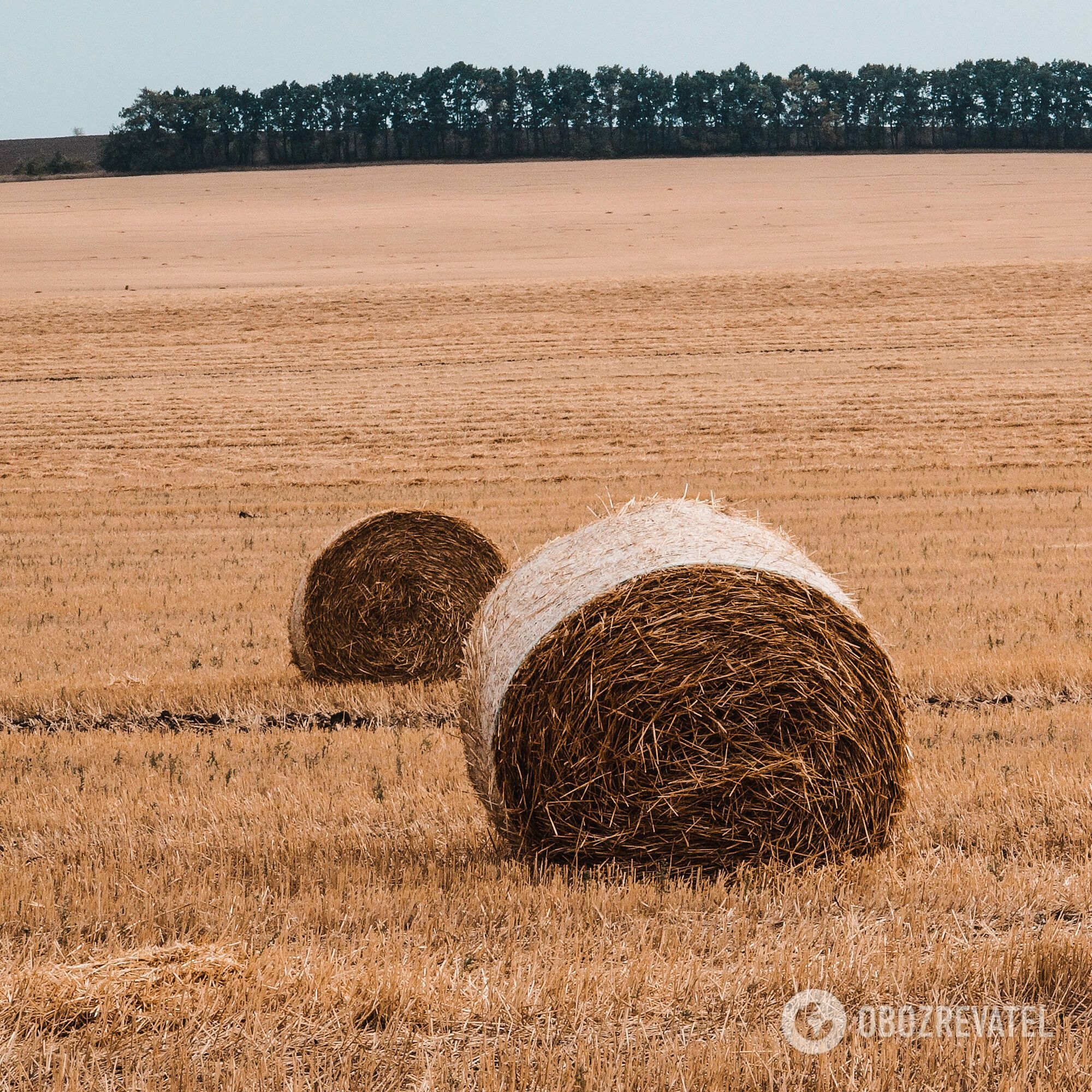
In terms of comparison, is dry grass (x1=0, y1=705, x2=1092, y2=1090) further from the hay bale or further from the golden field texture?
the hay bale

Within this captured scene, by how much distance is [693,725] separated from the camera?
500 centimetres

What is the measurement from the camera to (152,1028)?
139 inches

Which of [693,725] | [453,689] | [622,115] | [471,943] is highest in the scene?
[622,115]

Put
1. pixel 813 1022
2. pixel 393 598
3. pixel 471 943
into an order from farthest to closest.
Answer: pixel 393 598, pixel 471 943, pixel 813 1022

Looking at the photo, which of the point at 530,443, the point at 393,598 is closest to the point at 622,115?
the point at 530,443

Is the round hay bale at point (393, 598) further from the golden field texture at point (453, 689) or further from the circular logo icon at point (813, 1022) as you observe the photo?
the circular logo icon at point (813, 1022)

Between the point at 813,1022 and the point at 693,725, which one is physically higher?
the point at 693,725

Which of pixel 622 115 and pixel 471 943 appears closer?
pixel 471 943

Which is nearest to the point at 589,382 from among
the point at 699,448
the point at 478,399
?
the point at 478,399

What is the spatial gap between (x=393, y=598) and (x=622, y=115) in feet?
249

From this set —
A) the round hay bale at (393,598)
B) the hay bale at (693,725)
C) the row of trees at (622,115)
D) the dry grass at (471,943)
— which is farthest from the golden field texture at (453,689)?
the row of trees at (622,115)

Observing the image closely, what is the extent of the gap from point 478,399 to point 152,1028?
851 inches

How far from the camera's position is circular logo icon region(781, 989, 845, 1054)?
3.43 metres

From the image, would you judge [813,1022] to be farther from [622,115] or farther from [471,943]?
[622,115]
